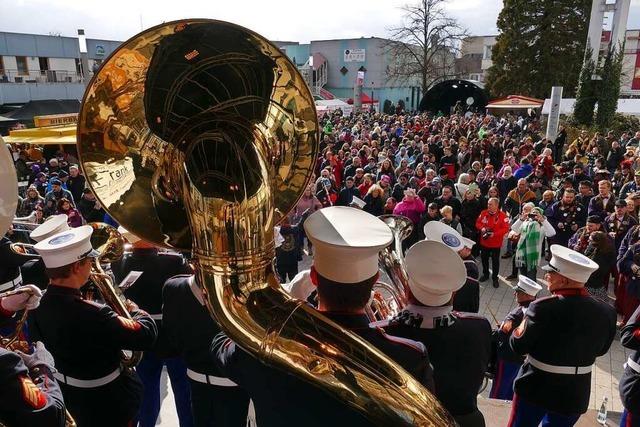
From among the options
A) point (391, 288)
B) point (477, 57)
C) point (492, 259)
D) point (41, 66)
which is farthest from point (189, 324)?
point (477, 57)

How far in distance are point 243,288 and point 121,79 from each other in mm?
936

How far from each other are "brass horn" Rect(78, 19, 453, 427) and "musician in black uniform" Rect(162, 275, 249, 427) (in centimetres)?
97

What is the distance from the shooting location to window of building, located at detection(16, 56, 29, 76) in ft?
104

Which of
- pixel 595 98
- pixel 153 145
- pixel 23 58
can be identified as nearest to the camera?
pixel 153 145

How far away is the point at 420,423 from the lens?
49.5 inches

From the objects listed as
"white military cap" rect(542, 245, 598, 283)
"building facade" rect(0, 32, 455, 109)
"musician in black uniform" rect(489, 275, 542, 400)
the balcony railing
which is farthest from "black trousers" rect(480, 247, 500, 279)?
the balcony railing

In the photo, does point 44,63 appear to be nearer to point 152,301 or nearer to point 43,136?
point 43,136

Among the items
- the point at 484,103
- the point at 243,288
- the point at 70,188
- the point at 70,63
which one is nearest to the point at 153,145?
the point at 243,288

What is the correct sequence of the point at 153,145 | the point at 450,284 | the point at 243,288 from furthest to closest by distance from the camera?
1. the point at 450,284
2. the point at 153,145
3. the point at 243,288

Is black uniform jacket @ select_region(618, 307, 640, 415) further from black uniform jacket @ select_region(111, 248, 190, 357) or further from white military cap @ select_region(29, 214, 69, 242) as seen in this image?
white military cap @ select_region(29, 214, 69, 242)

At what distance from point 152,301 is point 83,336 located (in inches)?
44.3

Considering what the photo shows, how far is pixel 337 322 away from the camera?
5.26 ft

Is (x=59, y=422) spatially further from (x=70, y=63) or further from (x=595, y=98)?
(x=70, y=63)

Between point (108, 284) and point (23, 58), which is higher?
point (23, 58)
